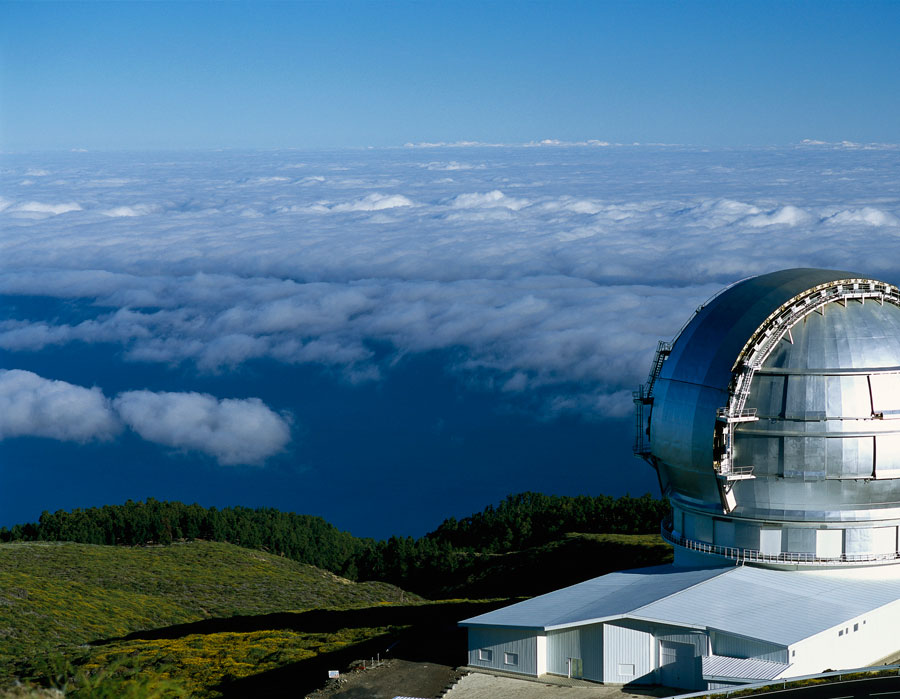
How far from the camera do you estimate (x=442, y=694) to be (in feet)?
98.1

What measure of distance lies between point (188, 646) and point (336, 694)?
1093cm

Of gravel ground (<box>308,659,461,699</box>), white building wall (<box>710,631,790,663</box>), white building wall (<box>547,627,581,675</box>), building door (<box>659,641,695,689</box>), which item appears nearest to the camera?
white building wall (<box>710,631,790,663</box>)

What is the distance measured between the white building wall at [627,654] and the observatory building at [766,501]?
0.11ft

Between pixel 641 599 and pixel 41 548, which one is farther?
pixel 41 548

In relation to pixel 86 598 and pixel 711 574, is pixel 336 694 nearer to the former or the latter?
pixel 711 574

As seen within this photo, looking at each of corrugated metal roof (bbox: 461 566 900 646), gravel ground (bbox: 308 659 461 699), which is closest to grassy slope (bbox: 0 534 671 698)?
gravel ground (bbox: 308 659 461 699)

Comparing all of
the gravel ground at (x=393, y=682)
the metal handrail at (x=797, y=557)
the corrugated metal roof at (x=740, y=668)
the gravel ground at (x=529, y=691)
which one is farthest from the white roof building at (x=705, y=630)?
the gravel ground at (x=393, y=682)

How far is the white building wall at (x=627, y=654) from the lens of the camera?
30109 mm

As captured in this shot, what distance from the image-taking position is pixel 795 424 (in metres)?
Answer: 32.4

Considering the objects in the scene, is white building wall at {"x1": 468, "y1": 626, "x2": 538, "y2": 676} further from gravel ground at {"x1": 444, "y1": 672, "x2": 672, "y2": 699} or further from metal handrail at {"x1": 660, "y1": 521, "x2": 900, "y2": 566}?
metal handrail at {"x1": 660, "y1": 521, "x2": 900, "y2": 566}

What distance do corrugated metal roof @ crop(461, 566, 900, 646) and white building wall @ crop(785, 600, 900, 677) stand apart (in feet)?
0.78

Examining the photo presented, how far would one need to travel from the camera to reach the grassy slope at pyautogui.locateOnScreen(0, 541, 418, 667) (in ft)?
162

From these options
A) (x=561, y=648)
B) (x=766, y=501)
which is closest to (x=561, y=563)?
(x=766, y=501)

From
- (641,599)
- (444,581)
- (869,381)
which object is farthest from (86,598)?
(869,381)
